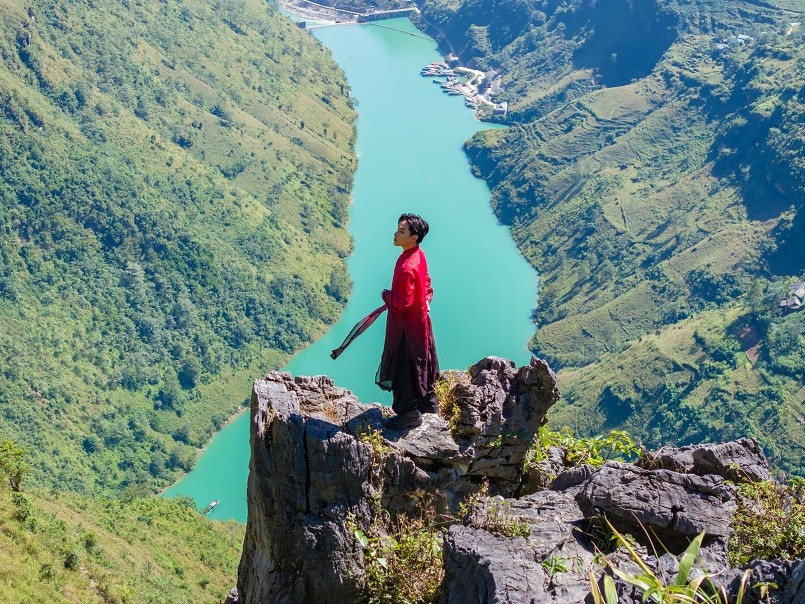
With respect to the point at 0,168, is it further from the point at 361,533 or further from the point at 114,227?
the point at 361,533

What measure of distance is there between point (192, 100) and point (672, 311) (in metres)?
43.3

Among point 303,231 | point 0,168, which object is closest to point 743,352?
point 303,231

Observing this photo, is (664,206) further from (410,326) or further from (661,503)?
(661,503)

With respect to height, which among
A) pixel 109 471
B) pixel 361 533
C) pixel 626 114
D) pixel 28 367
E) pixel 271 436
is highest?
pixel 271 436

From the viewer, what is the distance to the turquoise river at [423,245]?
161ft

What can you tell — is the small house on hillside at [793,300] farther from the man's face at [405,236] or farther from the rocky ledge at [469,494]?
the man's face at [405,236]

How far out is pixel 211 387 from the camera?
58.3 meters

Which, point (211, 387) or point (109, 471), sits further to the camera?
point (211, 387)

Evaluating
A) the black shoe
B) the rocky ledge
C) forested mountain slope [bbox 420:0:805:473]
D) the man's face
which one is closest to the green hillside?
the rocky ledge

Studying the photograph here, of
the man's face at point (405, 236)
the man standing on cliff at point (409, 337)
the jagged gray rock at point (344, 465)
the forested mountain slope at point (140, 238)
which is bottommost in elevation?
the forested mountain slope at point (140, 238)

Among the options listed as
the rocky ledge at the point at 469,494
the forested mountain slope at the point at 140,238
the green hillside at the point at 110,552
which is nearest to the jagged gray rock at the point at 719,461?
the rocky ledge at the point at 469,494

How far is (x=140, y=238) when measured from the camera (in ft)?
210

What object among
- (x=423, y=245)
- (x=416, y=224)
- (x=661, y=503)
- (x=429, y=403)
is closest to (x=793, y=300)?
(x=423, y=245)

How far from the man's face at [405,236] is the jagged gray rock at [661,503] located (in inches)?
80.7
